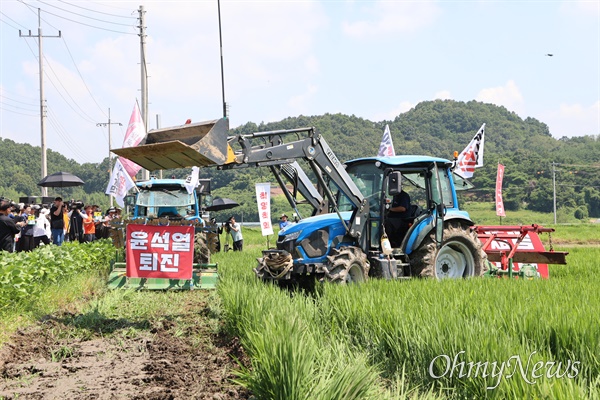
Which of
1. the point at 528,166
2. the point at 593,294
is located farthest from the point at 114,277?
the point at 528,166

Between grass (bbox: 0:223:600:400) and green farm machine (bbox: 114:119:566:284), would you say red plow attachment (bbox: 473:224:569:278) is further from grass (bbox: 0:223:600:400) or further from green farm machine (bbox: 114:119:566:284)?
grass (bbox: 0:223:600:400)

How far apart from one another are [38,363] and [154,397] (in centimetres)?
205

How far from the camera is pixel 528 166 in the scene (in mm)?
76688

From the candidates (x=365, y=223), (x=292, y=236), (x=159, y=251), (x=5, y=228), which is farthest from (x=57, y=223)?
(x=365, y=223)

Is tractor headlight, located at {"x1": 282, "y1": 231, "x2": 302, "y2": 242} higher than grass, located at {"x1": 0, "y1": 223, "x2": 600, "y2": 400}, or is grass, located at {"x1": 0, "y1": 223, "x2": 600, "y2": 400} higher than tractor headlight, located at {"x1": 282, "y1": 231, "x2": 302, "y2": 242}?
tractor headlight, located at {"x1": 282, "y1": 231, "x2": 302, "y2": 242}

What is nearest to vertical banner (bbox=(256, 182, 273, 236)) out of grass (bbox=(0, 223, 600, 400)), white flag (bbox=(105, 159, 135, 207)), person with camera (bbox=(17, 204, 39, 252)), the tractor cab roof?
white flag (bbox=(105, 159, 135, 207))

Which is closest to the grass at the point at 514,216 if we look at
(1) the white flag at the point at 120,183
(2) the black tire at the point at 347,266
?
(1) the white flag at the point at 120,183

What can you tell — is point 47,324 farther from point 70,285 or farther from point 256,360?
point 256,360

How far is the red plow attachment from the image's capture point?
11.9 meters

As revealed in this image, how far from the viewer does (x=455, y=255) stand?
1135 centimetres

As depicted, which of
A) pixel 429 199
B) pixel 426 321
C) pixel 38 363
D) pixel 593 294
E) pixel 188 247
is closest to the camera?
pixel 426 321

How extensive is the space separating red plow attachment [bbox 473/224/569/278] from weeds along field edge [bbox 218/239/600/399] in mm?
3506

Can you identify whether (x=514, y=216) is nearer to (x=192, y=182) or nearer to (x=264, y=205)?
(x=264, y=205)

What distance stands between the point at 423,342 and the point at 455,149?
99456 millimetres
